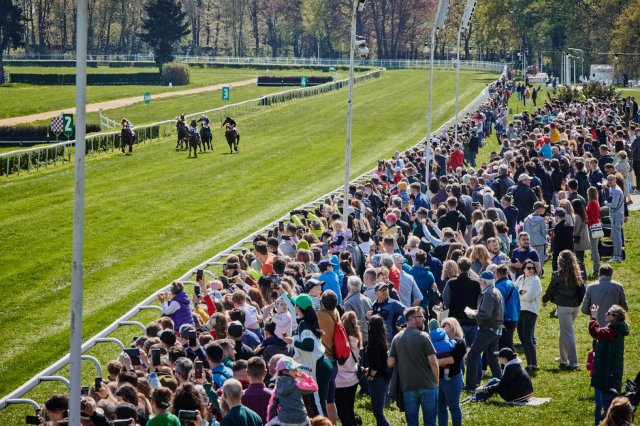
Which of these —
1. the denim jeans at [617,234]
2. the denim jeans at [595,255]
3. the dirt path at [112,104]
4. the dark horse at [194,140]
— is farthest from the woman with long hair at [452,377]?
the dirt path at [112,104]

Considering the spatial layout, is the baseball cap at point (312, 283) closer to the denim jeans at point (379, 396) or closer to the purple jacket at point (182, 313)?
the denim jeans at point (379, 396)

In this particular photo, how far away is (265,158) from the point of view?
126 feet

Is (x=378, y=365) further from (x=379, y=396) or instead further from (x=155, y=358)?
(x=155, y=358)

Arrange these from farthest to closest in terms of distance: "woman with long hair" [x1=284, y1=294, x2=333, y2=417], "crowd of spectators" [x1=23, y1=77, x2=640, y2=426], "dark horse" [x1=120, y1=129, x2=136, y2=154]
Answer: "dark horse" [x1=120, y1=129, x2=136, y2=154] → "woman with long hair" [x1=284, y1=294, x2=333, y2=417] → "crowd of spectators" [x1=23, y1=77, x2=640, y2=426]

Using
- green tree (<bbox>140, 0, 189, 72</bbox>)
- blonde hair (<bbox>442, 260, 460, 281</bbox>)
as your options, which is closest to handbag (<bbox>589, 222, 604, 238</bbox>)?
blonde hair (<bbox>442, 260, 460, 281</bbox>)

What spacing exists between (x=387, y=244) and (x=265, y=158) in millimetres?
23414

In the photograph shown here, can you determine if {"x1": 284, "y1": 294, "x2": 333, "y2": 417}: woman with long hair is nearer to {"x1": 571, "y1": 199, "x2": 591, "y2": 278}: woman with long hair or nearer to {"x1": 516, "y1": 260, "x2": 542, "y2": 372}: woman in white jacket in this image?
{"x1": 516, "y1": 260, "x2": 542, "y2": 372}: woman in white jacket

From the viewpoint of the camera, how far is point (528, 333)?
563 inches

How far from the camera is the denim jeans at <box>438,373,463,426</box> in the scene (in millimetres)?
11609

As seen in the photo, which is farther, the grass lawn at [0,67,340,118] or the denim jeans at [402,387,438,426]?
the grass lawn at [0,67,340,118]

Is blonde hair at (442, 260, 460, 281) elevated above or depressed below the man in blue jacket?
above

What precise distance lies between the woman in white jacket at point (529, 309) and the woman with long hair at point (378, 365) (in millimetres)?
3085

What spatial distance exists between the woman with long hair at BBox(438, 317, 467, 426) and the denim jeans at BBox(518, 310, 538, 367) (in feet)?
9.27

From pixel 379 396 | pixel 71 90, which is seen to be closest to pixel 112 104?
pixel 71 90
